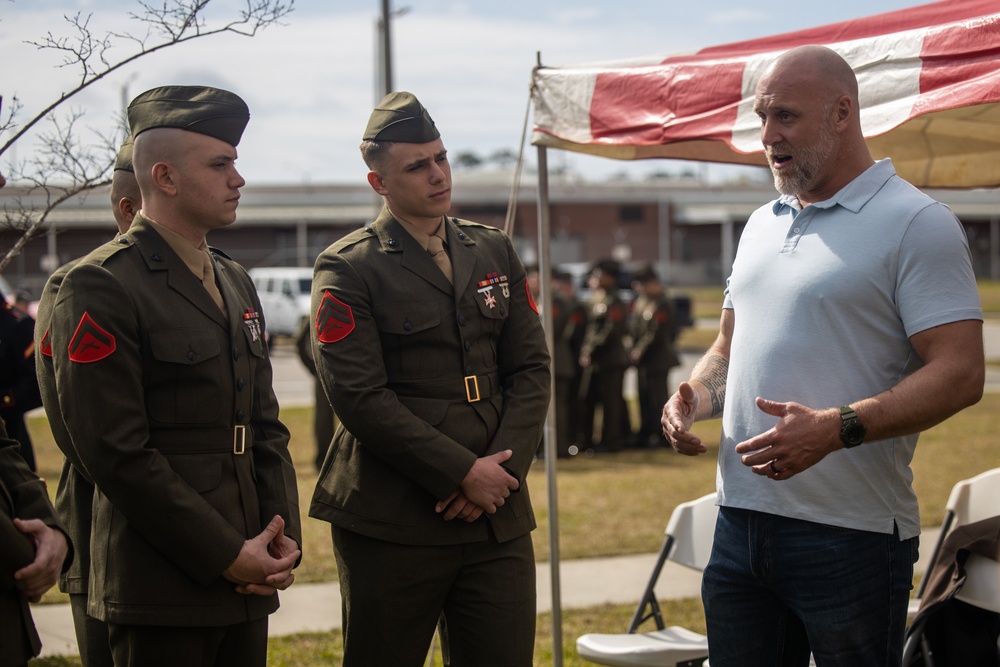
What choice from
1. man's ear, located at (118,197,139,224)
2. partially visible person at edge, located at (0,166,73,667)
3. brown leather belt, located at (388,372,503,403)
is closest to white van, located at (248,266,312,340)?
man's ear, located at (118,197,139,224)

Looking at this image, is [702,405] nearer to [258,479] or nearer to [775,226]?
[775,226]

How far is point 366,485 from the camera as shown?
3.11 m

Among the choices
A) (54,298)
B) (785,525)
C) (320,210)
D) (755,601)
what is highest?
(320,210)

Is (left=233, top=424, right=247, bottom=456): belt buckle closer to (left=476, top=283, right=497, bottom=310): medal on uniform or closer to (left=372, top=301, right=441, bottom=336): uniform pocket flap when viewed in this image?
(left=372, top=301, right=441, bottom=336): uniform pocket flap

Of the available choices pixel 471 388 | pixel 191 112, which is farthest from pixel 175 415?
pixel 471 388

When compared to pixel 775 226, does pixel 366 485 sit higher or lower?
lower

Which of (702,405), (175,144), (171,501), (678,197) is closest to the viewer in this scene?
(171,501)

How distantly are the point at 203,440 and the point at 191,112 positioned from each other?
82 centimetres

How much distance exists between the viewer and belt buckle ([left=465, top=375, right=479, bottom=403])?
3152mm

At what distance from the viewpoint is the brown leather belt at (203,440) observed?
8.45ft

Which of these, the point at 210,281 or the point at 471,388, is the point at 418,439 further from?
the point at 210,281

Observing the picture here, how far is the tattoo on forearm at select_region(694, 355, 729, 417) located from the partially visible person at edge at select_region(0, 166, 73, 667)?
1.66m

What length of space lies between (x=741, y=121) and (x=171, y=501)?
2.19 m

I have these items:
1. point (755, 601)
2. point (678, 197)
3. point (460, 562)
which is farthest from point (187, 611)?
point (678, 197)
